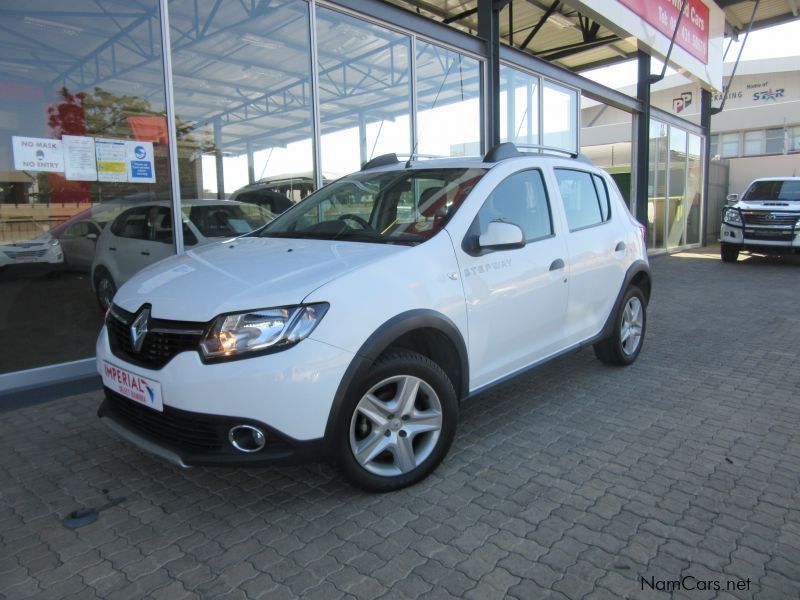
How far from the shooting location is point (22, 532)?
2.63 meters

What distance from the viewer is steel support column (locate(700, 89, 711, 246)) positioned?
1647cm

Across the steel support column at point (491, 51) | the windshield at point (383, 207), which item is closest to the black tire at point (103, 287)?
the windshield at point (383, 207)

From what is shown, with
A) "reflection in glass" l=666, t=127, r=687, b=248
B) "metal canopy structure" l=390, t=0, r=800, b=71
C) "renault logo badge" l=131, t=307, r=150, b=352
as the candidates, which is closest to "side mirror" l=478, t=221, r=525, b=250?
"renault logo badge" l=131, t=307, r=150, b=352

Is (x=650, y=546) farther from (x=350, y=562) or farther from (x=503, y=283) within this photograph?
(x=503, y=283)

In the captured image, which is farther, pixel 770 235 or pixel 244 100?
pixel 770 235

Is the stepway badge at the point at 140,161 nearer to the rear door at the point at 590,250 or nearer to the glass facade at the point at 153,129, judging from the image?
the glass facade at the point at 153,129

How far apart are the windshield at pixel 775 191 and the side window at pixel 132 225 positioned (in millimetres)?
13044

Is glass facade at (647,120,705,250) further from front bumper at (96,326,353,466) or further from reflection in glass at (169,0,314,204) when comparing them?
front bumper at (96,326,353,466)

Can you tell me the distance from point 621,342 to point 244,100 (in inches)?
204

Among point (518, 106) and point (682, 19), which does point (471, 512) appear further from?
point (682, 19)

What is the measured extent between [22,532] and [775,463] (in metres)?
3.82

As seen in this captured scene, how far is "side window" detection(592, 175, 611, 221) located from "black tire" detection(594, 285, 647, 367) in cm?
65

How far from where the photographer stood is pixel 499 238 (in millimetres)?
3105

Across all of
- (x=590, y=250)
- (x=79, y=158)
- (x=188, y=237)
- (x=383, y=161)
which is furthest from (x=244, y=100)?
(x=590, y=250)
